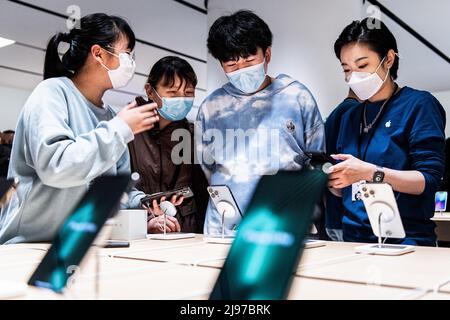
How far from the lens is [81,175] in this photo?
1.48 m

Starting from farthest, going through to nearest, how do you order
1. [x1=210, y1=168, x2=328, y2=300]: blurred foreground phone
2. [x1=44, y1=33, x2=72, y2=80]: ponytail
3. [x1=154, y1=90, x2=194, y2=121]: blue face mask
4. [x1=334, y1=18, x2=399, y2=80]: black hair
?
[x1=154, y1=90, x2=194, y2=121]: blue face mask, [x1=334, y1=18, x2=399, y2=80]: black hair, [x1=44, y1=33, x2=72, y2=80]: ponytail, [x1=210, y1=168, x2=328, y2=300]: blurred foreground phone

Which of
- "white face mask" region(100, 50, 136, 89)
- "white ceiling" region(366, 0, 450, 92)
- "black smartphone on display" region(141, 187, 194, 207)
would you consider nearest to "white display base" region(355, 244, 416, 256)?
"black smartphone on display" region(141, 187, 194, 207)

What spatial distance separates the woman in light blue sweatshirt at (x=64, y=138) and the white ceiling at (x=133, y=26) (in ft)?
6.41

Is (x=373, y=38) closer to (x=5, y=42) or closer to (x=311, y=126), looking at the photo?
(x=311, y=126)

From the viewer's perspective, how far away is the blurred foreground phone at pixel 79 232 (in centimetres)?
70

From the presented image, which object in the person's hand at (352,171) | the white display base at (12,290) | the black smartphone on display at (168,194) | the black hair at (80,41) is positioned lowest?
the black smartphone on display at (168,194)

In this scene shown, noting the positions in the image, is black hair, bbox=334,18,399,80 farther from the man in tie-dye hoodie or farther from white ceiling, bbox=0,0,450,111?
white ceiling, bbox=0,0,450,111

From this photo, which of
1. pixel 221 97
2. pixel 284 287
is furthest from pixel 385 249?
pixel 221 97

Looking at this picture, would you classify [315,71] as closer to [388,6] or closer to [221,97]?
[221,97]

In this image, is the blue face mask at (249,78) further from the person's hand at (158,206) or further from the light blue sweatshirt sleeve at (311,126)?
the person's hand at (158,206)

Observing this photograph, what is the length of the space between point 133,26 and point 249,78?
6.32 ft

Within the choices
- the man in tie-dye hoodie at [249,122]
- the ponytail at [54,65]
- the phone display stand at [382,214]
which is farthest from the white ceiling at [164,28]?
the phone display stand at [382,214]

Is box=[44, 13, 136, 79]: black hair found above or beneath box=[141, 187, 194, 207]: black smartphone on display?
above

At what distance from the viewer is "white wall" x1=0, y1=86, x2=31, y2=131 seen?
19.9ft
